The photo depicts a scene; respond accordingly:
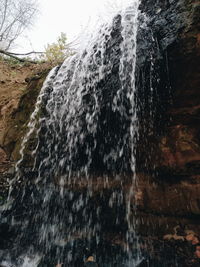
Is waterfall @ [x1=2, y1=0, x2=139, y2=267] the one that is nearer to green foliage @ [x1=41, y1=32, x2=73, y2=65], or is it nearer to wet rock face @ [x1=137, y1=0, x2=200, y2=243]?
wet rock face @ [x1=137, y1=0, x2=200, y2=243]

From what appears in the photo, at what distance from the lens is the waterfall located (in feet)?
7.77

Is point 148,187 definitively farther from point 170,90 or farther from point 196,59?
point 196,59

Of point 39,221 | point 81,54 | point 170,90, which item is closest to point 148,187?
point 170,90

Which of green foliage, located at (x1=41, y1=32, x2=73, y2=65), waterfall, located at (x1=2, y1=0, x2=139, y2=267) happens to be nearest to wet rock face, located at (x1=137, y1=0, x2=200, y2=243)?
waterfall, located at (x1=2, y1=0, x2=139, y2=267)

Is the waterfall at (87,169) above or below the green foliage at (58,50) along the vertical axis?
below

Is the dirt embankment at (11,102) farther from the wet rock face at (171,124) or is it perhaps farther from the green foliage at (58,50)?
the wet rock face at (171,124)

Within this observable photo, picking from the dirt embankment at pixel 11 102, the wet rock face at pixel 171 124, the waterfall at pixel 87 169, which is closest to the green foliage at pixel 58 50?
the dirt embankment at pixel 11 102

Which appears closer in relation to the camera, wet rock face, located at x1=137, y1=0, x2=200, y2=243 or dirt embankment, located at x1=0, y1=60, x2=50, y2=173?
wet rock face, located at x1=137, y1=0, x2=200, y2=243

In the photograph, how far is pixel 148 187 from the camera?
235 cm

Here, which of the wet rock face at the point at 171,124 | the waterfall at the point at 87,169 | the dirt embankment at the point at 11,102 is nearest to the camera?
the wet rock face at the point at 171,124

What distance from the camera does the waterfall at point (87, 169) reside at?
7.77ft

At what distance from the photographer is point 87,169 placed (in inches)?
116

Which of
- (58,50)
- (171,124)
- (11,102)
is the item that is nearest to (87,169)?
(171,124)

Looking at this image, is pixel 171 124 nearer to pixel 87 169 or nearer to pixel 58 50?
pixel 87 169
